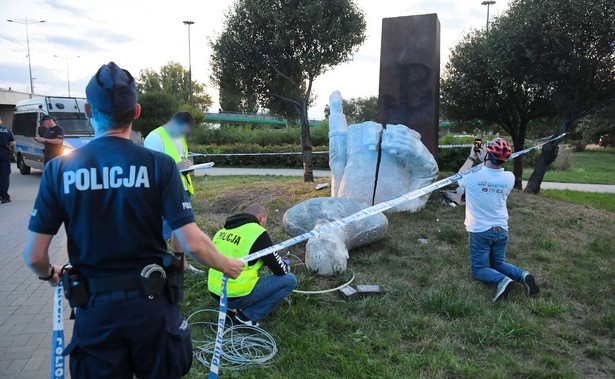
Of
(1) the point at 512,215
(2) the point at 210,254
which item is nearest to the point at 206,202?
(1) the point at 512,215

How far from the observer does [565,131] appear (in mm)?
9094

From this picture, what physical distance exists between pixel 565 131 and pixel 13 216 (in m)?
11.7

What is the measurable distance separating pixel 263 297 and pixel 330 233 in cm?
166

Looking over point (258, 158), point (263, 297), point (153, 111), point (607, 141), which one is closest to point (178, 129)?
point (263, 297)

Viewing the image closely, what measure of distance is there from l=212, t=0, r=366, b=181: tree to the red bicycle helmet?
24.9 feet

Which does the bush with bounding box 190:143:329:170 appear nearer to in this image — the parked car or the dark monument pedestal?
the dark monument pedestal

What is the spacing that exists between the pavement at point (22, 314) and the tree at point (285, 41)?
21.1 ft

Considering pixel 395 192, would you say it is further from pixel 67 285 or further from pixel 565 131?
pixel 67 285

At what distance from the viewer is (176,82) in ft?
188

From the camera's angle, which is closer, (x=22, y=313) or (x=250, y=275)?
(x=250, y=275)

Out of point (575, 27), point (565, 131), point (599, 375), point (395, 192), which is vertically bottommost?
Result: point (599, 375)

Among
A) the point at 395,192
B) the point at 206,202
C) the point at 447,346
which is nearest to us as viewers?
the point at 447,346

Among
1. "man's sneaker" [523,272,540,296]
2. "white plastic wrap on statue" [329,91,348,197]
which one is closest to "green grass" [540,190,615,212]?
"white plastic wrap on statue" [329,91,348,197]

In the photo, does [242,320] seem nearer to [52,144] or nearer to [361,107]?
[52,144]
